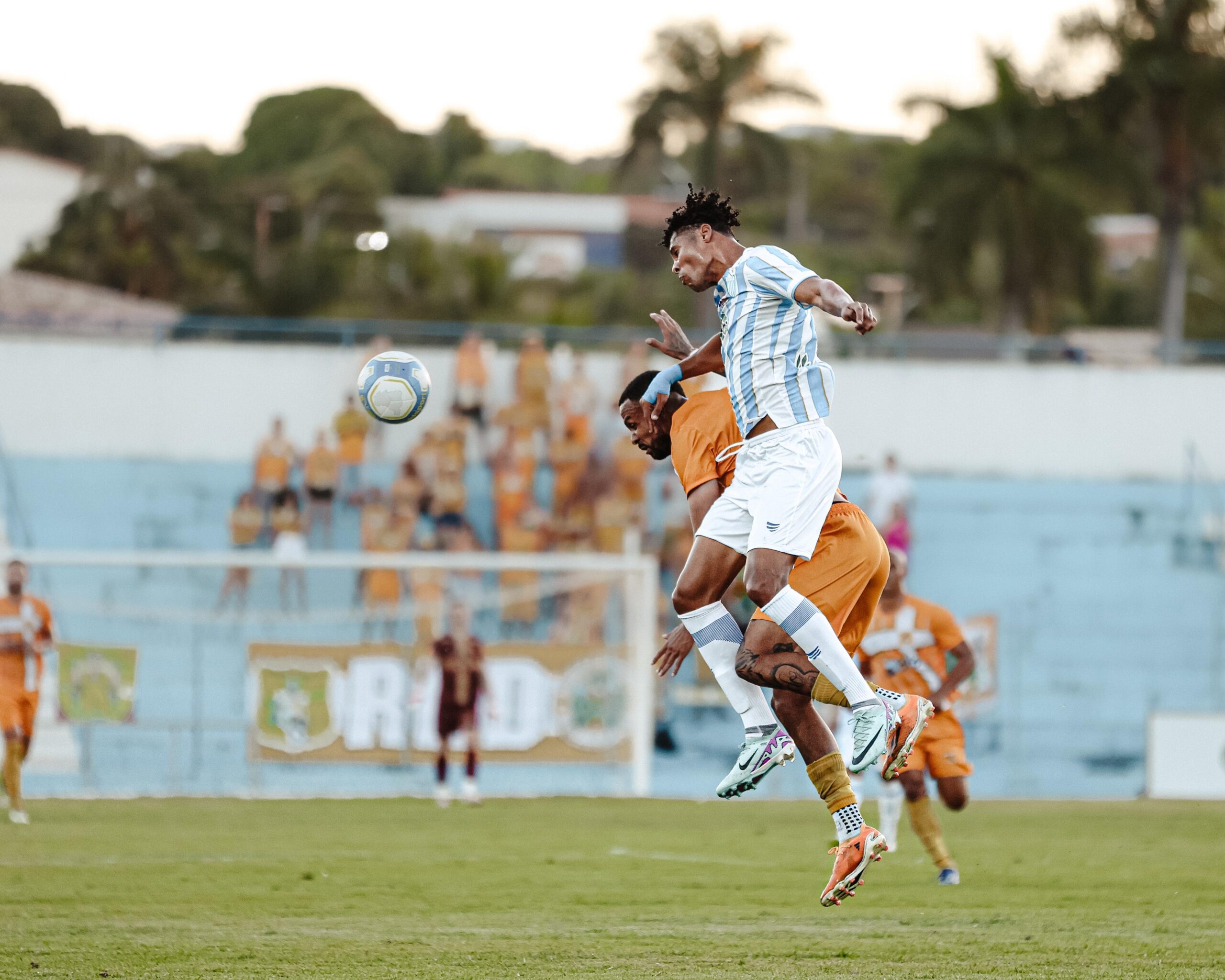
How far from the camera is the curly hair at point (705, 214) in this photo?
25.7 ft

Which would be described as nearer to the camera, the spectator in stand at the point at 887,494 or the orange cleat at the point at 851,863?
the orange cleat at the point at 851,863

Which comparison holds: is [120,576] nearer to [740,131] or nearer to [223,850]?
[223,850]

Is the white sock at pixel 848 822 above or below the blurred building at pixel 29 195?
below

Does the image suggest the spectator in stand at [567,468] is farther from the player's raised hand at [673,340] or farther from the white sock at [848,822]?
the white sock at [848,822]

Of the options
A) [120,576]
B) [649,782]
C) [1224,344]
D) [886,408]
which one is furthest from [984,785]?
[1224,344]

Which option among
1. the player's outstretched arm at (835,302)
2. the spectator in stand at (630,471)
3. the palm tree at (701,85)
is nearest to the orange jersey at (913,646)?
the player's outstretched arm at (835,302)

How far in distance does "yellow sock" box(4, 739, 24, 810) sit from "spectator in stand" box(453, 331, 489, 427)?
1200cm

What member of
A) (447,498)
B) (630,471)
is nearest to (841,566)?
(447,498)

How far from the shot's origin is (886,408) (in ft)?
101

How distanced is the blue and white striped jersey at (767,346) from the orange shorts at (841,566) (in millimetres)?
532

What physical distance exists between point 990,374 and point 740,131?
17373mm

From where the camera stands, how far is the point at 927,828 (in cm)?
1251

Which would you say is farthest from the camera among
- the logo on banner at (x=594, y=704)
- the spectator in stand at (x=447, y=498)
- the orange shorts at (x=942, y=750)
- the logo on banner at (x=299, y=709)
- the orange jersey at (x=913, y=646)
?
the spectator in stand at (x=447, y=498)

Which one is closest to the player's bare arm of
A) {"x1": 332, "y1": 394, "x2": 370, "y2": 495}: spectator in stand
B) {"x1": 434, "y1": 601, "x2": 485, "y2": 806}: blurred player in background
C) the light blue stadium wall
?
{"x1": 434, "y1": 601, "x2": 485, "y2": 806}: blurred player in background
